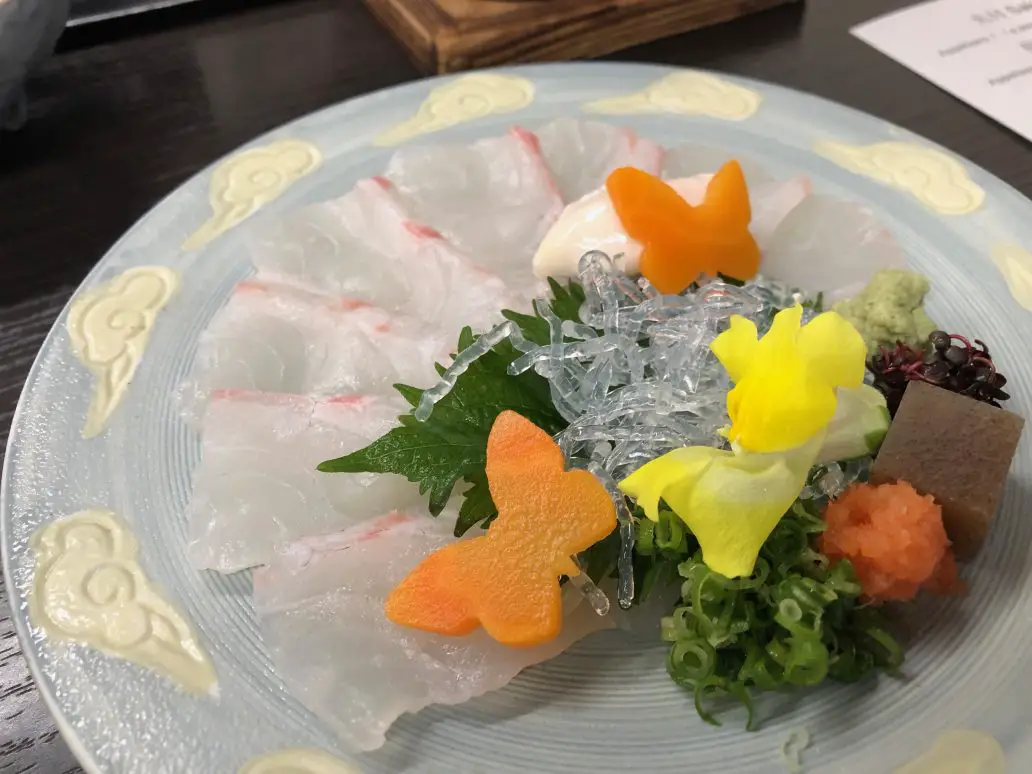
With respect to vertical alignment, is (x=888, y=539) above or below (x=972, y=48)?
below

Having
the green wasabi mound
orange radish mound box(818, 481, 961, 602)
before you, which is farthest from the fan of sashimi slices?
orange radish mound box(818, 481, 961, 602)

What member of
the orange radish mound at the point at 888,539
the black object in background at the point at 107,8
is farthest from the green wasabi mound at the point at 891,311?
the black object in background at the point at 107,8

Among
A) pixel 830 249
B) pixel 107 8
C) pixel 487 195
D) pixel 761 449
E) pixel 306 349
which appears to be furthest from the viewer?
pixel 107 8

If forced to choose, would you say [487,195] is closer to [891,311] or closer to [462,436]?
[462,436]

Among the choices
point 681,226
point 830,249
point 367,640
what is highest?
point 681,226

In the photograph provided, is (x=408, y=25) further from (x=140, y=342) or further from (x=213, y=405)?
(x=213, y=405)

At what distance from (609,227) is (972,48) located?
1.79 metres

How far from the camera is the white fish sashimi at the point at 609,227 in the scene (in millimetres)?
1712

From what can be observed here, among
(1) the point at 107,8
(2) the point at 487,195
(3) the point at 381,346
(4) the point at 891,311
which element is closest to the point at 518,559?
(3) the point at 381,346

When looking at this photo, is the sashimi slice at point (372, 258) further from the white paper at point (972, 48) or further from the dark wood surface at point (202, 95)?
the white paper at point (972, 48)

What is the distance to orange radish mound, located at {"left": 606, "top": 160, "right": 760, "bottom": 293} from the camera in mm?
1665

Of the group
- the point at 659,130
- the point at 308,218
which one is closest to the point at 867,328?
the point at 659,130

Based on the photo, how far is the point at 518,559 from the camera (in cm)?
121

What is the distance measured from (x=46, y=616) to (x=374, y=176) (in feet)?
4.14
